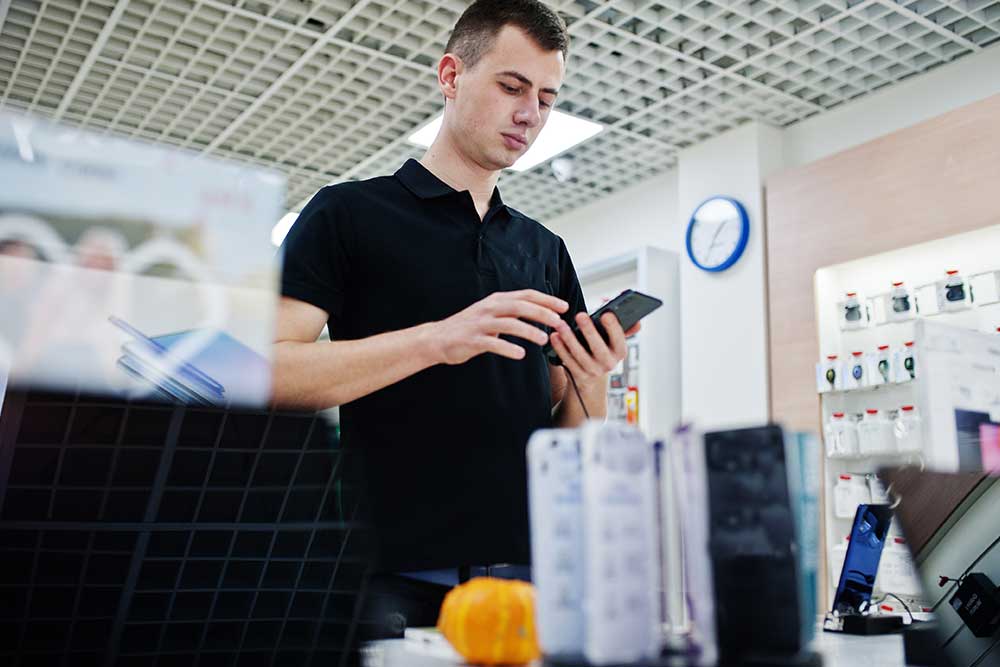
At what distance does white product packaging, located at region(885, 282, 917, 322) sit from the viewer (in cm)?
383

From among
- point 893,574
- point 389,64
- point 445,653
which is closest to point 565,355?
point 445,653

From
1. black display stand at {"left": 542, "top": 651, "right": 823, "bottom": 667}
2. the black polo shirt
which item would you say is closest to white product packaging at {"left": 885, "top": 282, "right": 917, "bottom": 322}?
the black polo shirt

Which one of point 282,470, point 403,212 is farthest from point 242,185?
point 282,470

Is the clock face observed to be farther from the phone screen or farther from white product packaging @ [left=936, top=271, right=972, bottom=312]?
the phone screen

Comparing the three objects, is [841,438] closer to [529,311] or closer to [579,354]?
[579,354]

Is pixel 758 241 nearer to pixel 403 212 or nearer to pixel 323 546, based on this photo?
pixel 403 212

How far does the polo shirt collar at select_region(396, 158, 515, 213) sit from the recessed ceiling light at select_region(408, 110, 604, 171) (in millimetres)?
3150

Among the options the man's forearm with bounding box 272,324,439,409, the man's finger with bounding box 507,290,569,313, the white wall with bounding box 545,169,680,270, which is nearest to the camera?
the man's finger with bounding box 507,290,569,313

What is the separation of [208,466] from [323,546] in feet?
0.39

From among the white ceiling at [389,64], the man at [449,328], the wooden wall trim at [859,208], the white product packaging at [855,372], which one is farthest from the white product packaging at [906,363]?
the man at [449,328]

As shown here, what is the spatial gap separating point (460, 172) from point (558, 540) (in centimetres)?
97

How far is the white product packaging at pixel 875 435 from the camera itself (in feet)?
12.5

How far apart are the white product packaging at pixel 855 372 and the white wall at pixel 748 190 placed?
1.58ft

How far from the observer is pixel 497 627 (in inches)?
28.2
